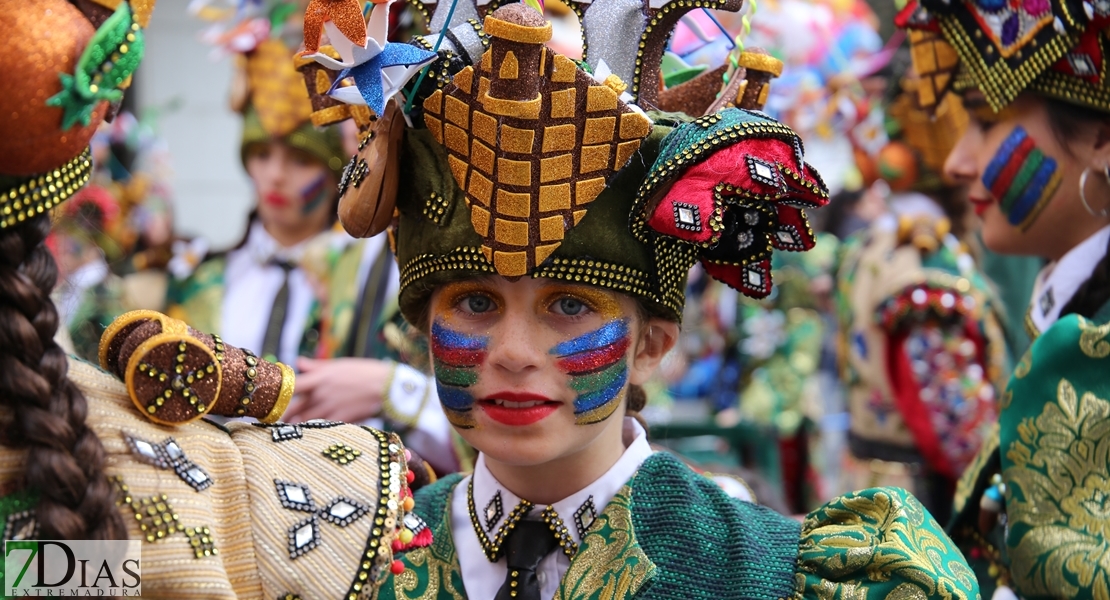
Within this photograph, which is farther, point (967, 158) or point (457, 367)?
point (967, 158)

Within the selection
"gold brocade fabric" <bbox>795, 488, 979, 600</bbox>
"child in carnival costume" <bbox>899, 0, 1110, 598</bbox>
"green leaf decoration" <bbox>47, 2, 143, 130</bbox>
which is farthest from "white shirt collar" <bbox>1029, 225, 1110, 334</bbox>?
"green leaf decoration" <bbox>47, 2, 143, 130</bbox>

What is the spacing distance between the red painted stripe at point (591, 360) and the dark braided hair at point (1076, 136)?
4.63 ft

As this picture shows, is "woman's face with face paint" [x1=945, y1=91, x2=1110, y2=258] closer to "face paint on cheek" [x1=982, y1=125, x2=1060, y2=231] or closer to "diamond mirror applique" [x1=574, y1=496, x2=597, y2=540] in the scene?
"face paint on cheek" [x1=982, y1=125, x2=1060, y2=231]

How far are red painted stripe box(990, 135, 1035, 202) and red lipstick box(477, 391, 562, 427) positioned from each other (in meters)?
1.59

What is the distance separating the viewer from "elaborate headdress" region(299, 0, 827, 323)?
76.9 inches

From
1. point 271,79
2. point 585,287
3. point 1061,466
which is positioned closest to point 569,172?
point 585,287

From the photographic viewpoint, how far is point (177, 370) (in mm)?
1562

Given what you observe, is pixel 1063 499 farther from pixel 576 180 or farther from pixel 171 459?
pixel 171 459

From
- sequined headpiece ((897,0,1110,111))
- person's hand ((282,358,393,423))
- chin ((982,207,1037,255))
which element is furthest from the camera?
person's hand ((282,358,393,423))

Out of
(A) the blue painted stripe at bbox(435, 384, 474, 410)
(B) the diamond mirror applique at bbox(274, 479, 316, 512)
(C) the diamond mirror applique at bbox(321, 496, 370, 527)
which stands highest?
(B) the diamond mirror applique at bbox(274, 479, 316, 512)

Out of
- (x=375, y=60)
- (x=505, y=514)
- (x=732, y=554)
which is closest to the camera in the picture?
(x=375, y=60)

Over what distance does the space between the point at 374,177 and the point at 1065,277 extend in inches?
74.7

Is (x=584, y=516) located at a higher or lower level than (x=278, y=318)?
higher

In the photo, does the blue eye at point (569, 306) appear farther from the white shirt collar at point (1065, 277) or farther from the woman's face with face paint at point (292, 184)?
the woman's face with face paint at point (292, 184)
